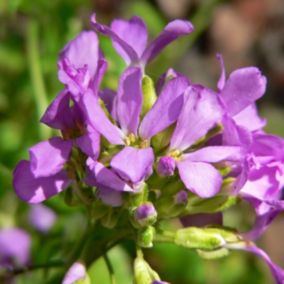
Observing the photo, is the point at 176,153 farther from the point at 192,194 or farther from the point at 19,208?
the point at 19,208

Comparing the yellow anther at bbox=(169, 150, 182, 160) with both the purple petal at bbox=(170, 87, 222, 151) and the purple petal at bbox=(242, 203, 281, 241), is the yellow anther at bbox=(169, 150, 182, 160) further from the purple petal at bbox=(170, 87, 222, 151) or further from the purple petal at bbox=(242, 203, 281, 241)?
the purple petal at bbox=(242, 203, 281, 241)

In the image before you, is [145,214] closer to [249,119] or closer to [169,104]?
[169,104]

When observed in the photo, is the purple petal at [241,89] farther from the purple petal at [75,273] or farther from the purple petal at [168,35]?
the purple petal at [75,273]

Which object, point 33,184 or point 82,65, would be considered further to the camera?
point 82,65

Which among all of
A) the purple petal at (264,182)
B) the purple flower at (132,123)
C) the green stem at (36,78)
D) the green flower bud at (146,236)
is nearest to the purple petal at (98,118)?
the purple flower at (132,123)

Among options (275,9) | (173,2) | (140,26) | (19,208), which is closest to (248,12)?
(275,9)

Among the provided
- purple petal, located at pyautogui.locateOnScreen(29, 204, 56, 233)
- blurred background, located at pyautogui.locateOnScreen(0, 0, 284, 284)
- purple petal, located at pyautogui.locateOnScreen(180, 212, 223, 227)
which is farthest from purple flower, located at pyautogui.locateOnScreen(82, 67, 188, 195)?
purple petal, located at pyautogui.locateOnScreen(29, 204, 56, 233)

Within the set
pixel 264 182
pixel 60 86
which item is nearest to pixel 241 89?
pixel 264 182

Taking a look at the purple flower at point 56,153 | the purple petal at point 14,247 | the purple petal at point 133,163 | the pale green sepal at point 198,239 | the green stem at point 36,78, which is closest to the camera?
the purple petal at point 133,163
